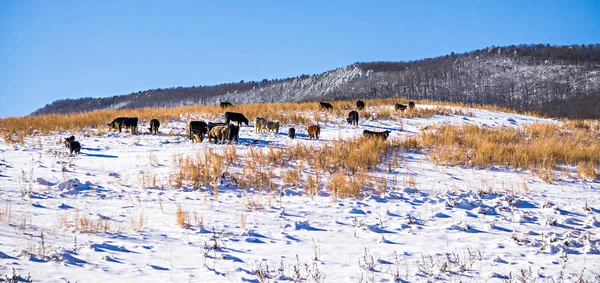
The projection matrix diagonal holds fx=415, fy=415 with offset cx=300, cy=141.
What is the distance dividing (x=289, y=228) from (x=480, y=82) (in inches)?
6111

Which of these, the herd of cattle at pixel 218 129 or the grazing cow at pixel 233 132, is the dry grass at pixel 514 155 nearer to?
the herd of cattle at pixel 218 129

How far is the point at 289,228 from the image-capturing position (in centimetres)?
723

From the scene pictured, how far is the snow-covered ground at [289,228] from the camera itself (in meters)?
5.35

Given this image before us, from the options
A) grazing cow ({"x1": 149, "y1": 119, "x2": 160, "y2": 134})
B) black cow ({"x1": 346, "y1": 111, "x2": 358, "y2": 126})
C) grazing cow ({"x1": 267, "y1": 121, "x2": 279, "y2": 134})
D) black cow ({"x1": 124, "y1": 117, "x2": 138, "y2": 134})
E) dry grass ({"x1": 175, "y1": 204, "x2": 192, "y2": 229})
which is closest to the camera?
dry grass ({"x1": 175, "y1": 204, "x2": 192, "y2": 229})

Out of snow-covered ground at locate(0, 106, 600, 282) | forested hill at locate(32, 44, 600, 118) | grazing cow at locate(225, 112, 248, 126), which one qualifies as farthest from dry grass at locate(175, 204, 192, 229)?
forested hill at locate(32, 44, 600, 118)

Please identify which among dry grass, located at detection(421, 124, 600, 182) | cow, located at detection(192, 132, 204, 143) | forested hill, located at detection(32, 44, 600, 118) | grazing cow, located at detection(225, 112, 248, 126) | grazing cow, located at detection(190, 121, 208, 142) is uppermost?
forested hill, located at detection(32, 44, 600, 118)

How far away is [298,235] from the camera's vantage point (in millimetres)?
6906

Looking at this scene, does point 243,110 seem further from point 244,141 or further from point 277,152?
point 277,152

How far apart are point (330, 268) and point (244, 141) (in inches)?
430

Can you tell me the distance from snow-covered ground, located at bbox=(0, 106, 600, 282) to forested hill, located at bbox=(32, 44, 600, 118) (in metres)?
111

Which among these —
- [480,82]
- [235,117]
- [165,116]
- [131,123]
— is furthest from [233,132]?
[480,82]

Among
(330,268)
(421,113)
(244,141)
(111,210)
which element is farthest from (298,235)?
(421,113)

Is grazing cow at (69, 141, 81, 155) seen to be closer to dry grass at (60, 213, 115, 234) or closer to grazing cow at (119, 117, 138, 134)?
grazing cow at (119, 117, 138, 134)

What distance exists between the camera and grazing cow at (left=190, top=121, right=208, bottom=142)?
51.9 ft
